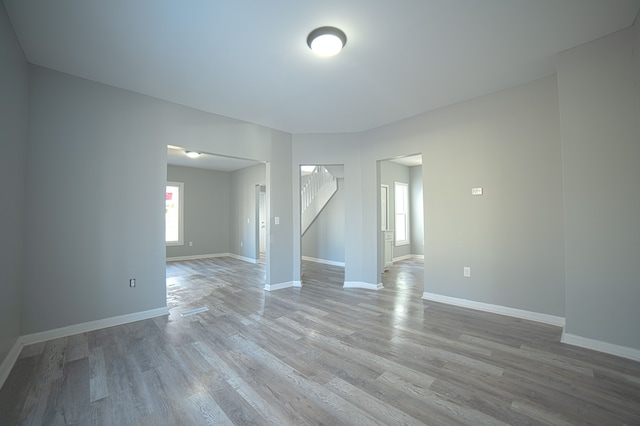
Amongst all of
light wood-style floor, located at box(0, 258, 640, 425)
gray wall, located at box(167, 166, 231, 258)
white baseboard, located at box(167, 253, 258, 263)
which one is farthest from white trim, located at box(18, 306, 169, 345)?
gray wall, located at box(167, 166, 231, 258)

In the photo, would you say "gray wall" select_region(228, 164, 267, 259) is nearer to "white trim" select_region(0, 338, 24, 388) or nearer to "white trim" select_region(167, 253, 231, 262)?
"white trim" select_region(167, 253, 231, 262)

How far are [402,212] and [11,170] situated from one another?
7.86m

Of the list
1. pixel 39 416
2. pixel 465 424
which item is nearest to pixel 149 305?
pixel 39 416

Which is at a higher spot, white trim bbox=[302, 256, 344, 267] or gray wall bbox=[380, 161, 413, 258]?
gray wall bbox=[380, 161, 413, 258]

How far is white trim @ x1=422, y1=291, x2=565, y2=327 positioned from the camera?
9.71ft

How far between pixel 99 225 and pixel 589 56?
5330 mm

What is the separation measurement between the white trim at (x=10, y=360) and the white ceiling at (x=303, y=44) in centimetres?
271

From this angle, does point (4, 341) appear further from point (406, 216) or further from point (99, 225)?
point (406, 216)

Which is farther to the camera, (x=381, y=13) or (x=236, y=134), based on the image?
(x=236, y=134)

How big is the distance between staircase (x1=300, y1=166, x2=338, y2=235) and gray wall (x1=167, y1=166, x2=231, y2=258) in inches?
114

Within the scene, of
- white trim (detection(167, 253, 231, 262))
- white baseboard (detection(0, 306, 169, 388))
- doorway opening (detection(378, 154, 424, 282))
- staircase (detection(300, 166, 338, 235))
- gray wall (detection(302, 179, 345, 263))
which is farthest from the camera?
white trim (detection(167, 253, 231, 262))

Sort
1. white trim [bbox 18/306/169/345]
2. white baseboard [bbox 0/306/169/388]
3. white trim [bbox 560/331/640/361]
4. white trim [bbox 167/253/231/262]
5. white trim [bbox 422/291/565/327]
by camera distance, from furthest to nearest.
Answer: white trim [bbox 167/253/231/262] → white trim [bbox 422/291/565/327] → white trim [bbox 18/306/169/345] → white trim [bbox 560/331/640/361] → white baseboard [bbox 0/306/169/388]

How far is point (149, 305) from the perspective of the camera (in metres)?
3.30

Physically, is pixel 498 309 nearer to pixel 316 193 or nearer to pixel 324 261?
pixel 324 261
